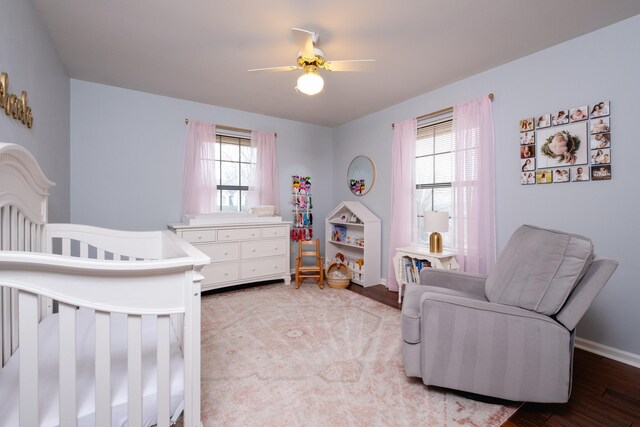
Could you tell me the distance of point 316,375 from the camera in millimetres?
1811

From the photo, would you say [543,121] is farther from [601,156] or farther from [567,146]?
[601,156]

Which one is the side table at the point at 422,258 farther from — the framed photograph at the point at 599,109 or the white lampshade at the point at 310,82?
the white lampshade at the point at 310,82

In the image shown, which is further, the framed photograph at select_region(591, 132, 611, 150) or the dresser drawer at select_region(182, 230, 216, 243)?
the dresser drawer at select_region(182, 230, 216, 243)

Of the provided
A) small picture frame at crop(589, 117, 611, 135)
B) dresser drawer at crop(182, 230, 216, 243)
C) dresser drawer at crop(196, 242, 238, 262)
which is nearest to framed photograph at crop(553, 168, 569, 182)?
small picture frame at crop(589, 117, 611, 135)

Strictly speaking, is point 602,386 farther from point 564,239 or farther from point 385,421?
point 385,421

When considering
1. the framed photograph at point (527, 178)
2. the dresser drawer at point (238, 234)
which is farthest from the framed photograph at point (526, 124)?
the dresser drawer at point (238, 234)

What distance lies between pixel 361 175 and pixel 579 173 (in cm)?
244

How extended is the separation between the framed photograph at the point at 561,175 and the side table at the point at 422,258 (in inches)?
41.3

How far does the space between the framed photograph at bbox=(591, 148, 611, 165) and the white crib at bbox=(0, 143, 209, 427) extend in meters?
2.75

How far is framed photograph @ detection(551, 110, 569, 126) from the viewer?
2.27 metres

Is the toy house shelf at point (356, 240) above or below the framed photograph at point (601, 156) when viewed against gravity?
below

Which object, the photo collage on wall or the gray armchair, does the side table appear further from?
the gray armchair

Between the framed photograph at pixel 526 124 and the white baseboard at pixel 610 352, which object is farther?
the framed photograph at pixel 526 124

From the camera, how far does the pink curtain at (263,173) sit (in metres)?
3.96
